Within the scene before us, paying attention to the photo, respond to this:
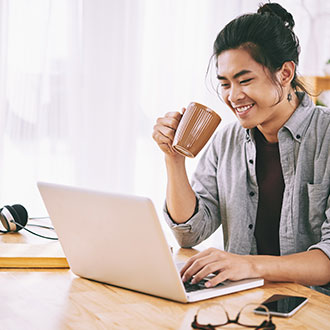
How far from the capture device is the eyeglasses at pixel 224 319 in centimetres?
81

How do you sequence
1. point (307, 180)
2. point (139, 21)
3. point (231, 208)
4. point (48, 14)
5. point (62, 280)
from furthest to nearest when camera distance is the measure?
point (139, 21)
point (48, 14)
point (231, 208)
point (307, 180)
point (62, 280)

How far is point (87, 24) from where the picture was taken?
8.97ft

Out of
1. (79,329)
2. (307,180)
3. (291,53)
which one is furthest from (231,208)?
(79,329)

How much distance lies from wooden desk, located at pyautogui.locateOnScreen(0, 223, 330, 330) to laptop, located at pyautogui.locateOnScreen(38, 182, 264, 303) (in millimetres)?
20

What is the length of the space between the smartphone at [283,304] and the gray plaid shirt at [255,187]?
15.3 inches

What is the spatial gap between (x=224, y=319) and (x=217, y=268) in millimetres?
210

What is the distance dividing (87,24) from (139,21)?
→ 291 mm

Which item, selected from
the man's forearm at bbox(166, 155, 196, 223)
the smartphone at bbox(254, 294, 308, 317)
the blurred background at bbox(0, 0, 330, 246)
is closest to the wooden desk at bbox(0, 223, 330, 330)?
the smartphone at bbox(254, 294, 308, 317)

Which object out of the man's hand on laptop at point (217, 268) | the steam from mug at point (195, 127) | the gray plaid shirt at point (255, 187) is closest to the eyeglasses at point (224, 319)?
the man's hand on laptop at point (217, 268)

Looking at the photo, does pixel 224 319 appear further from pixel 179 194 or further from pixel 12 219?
pixel 12 219

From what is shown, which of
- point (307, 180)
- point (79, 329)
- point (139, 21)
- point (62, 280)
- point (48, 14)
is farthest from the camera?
point (139, 21)

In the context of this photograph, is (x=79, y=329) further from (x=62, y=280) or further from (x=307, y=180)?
(x=307, y=180)

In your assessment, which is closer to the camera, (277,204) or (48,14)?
(277,204)

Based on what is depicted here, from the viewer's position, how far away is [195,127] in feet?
3.99
